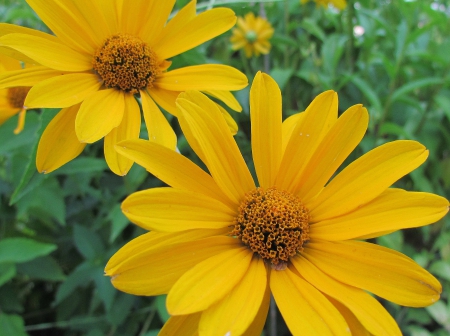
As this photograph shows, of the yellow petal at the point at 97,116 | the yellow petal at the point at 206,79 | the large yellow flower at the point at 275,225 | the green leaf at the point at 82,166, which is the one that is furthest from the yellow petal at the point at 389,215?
the green leaf at the point at 82,166

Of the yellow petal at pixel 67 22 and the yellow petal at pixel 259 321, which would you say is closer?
the yellow petal at pixel 259 321

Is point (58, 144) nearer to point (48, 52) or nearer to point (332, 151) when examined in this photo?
point (48, 52)

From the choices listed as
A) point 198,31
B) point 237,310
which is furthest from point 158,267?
point 198,31

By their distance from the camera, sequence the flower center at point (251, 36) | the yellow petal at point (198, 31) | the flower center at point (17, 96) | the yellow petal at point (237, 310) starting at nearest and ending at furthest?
the yellow petal at point (237, 310) < the yellow petal at point (198, 31) < the flower center at point (17, 96) < the flower center at point (251, 36)

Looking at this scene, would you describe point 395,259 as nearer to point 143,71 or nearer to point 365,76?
point 143,71

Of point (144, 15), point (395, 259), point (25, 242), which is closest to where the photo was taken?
point (395, 259)

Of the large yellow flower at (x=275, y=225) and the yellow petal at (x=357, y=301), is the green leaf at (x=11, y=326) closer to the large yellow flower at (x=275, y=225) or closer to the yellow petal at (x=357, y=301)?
the large yellow flower at (x=275, y=225)

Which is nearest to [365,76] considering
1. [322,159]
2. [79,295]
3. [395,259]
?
[322,159]
